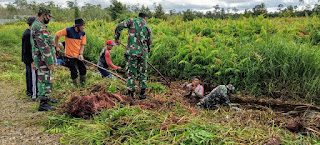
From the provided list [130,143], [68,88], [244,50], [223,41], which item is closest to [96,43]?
[68,88]

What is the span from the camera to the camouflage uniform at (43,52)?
3.70m

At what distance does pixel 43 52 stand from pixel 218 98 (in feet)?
11.8

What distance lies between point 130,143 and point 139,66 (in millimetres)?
2318

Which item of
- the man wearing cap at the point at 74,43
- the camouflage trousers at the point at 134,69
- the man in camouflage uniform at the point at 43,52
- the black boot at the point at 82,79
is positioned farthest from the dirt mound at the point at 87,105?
the black boot at the point at 82,79

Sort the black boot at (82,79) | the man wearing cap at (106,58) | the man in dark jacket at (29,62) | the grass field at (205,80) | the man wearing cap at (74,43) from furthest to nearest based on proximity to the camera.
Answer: the man wearing cap at (106,58), the black boot at (82,79), the man wearing cap at (74,43), the man in dark jacket at (29,62), the grass field at (205,80)

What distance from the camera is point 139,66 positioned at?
4871mm

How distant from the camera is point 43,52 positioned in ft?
12.3

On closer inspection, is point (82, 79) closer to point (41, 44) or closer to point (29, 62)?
point (29, 62)

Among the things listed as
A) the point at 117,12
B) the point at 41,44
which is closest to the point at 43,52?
the point at 41,44

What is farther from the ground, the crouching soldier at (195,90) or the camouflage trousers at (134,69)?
the camouflage trousers at (134,69)

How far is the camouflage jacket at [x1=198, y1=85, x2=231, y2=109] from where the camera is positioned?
190 inches

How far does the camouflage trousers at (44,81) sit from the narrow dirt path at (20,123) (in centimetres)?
39

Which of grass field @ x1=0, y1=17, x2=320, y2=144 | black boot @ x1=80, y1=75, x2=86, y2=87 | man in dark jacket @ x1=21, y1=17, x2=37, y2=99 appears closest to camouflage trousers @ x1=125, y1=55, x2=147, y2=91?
grass field @ x1=0, y1=17, x2=320, y2=144

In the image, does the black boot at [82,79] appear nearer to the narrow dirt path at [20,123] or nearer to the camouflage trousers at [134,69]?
the narrow dirt path at [20,123]
